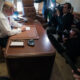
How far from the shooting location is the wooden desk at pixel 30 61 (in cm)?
124

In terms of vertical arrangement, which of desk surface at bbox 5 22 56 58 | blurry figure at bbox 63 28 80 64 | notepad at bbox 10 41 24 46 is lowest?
blurry figure at bbox 63 28 80 64

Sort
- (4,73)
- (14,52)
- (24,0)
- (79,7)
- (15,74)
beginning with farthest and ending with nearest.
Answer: (24,0)
(79,7)
(4,73)
(15,74)
(14,52)

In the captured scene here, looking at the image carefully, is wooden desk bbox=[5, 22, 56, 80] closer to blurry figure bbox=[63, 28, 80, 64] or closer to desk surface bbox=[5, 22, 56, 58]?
desk surface bbox=[5, 22, 56, 58]

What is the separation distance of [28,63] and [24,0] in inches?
140

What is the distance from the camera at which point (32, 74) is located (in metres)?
1.40

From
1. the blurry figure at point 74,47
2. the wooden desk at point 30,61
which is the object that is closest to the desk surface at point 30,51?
the wooden desk at point 30,61

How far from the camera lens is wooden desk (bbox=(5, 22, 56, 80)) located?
4.08 feet

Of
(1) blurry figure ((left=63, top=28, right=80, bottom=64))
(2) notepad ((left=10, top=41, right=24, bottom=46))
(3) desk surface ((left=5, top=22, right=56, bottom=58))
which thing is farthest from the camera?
(1) blurry figure ((left=63, top=28, right=80, bottom=64))

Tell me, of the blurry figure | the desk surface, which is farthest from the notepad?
the blurry figure

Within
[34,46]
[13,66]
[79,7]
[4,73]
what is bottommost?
[4,73]

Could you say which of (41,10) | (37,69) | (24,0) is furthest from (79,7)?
(41,10)

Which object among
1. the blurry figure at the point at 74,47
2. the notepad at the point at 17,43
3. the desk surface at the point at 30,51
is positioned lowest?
the blurry figure at the point at 74,47

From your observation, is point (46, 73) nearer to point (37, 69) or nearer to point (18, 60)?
point (37, 69)

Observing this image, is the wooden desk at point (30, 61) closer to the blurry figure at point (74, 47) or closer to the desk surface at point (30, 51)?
the desk surface at point (30, 51)
